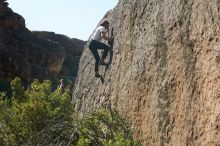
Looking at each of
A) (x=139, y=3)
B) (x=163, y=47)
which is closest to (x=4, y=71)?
(x=139, y=3)

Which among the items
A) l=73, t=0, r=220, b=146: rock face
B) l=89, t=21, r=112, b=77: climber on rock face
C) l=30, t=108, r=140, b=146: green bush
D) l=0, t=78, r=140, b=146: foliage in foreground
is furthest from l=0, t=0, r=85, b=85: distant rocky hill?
l=30, t=108, r=140, b=146: green bush

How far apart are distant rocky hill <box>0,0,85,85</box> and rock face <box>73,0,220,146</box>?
16.4 metres

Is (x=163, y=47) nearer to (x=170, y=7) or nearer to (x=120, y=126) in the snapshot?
(x=170, y=7)

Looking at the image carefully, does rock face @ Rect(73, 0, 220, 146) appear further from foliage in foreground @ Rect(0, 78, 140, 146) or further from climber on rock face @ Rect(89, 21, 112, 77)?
climber on rock face @ Rect(89, 21, 112, 77)

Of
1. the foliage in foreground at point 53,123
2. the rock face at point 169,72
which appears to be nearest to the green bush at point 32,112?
the foliage in foreground at point 53,123

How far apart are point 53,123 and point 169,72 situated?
2.39m

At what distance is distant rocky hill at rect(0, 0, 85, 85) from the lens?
78.2 feet

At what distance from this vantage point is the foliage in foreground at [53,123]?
6.46 m

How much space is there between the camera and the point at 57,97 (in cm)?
886

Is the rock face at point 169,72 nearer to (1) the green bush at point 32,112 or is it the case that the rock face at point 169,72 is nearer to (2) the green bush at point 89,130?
(2) the green bush at point 89,130

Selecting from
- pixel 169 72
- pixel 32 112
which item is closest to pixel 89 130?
pixel 169 72

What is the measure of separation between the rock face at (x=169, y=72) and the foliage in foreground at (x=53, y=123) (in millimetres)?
382

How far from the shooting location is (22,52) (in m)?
27.1

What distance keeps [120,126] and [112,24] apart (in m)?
3.04
